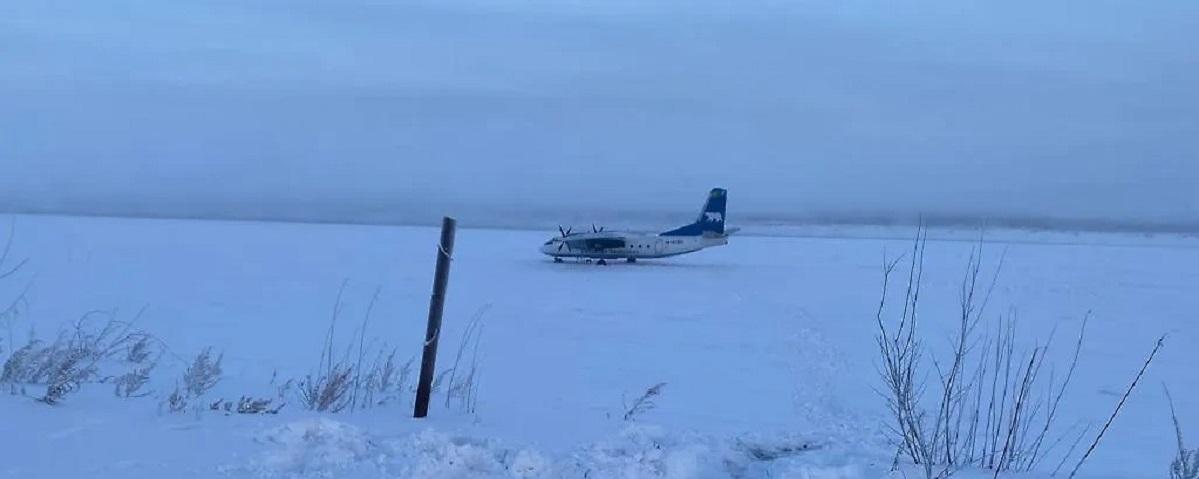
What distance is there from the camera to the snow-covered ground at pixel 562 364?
4148mm

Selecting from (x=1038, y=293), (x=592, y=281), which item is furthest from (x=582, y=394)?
(x=1038, y=293)

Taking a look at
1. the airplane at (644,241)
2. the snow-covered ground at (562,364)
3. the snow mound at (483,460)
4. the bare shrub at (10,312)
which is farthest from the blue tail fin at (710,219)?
the snow mound at (483,460)

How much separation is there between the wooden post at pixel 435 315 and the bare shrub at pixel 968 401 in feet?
7.19

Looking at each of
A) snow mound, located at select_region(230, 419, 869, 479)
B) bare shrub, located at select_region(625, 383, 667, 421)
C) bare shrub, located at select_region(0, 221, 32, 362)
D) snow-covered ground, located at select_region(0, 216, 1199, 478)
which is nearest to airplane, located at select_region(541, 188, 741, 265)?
snow-covered ground, located at select_region(0, 216, 1199, 478)

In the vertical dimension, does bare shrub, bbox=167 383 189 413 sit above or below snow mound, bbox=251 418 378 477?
below

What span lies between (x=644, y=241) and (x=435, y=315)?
1194 inches

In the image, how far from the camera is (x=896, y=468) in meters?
4.20

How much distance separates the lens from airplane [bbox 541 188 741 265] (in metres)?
33.9

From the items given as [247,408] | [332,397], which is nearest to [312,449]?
[247,408]

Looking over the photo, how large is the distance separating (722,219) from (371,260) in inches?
533

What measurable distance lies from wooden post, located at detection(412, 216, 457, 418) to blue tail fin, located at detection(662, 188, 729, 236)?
31674 mm

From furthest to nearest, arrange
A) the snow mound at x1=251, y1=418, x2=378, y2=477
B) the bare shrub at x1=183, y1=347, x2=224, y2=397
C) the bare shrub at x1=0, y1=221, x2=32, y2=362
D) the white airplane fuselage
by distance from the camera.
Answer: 1. the white airplane fuselage
2. the bare shrub at x1=0, y1=221, x2=32, y2=362
3. the bare shrub at x1=183, y1=347, x2=224, y2=397
4. the snow mound at x1=251, y1=418, x2=378, y2=477

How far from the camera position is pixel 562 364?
35.5ft

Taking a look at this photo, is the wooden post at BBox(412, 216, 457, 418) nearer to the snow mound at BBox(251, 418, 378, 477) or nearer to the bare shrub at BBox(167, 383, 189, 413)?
the snow mound at BBox(251, 418, 378, 477)
